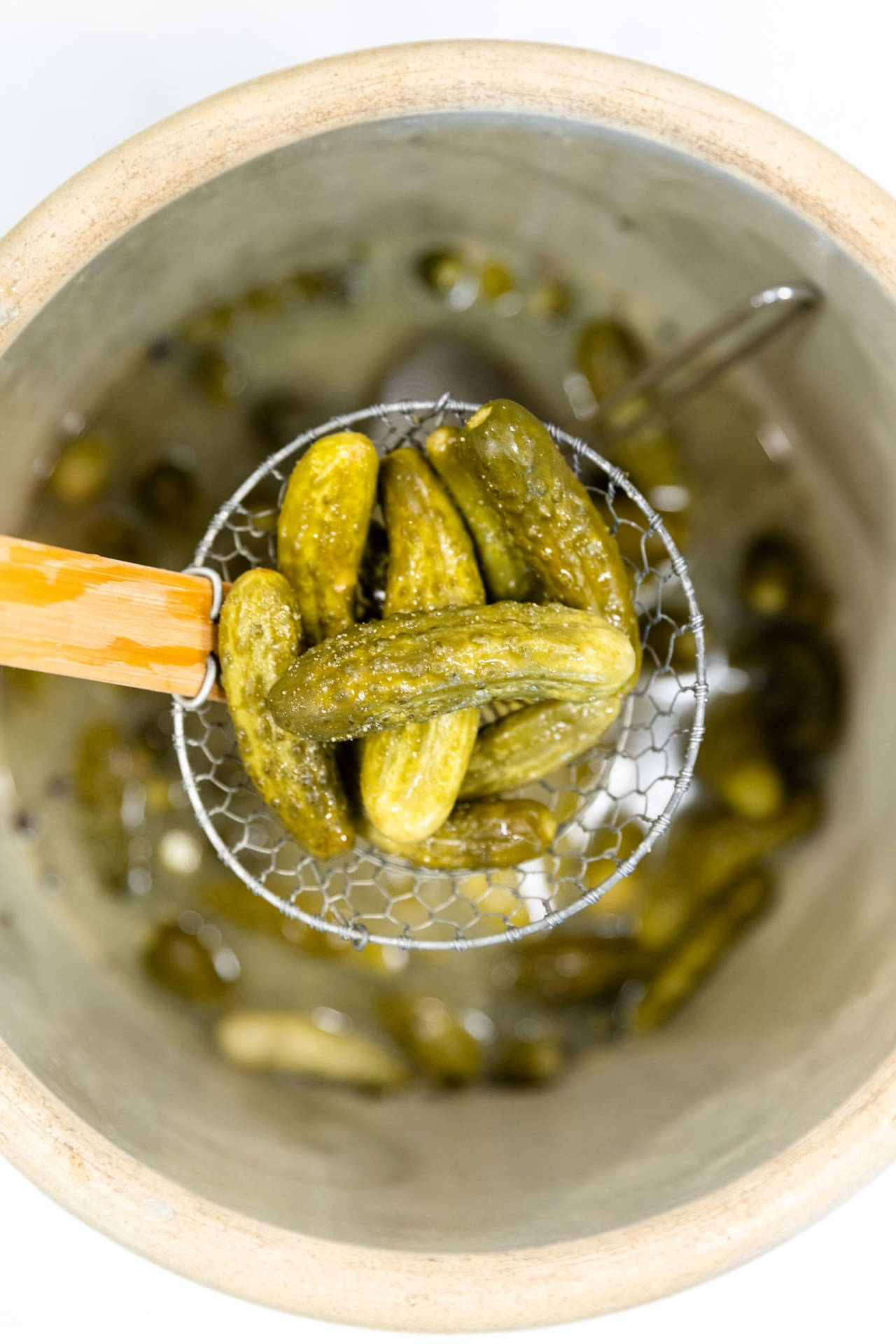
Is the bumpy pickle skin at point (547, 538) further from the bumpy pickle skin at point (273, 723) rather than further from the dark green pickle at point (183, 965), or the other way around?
the dark green pickle at point (183, 965)

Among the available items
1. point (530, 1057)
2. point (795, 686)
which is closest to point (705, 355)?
point (795, 686)

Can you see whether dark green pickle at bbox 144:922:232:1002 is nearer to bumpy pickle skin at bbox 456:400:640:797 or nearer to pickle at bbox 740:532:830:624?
bumpy pickle skin at bbox 456:400:640:797

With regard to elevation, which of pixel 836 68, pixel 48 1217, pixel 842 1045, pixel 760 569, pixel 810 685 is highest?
pixel 836 68

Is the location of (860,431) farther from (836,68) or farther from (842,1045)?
(842,1045)

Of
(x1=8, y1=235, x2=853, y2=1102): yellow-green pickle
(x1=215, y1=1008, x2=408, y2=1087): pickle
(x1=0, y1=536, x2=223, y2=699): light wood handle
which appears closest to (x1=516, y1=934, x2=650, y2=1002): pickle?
(x1=8, y1=235, x2=853, y2=1102): yellow-green pickle

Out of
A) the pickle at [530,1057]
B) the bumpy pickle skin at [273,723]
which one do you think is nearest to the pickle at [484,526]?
the bumpy pickle skin at [273,723]

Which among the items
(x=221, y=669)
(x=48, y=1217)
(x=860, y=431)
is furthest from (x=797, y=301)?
(x=48, y=1217)
